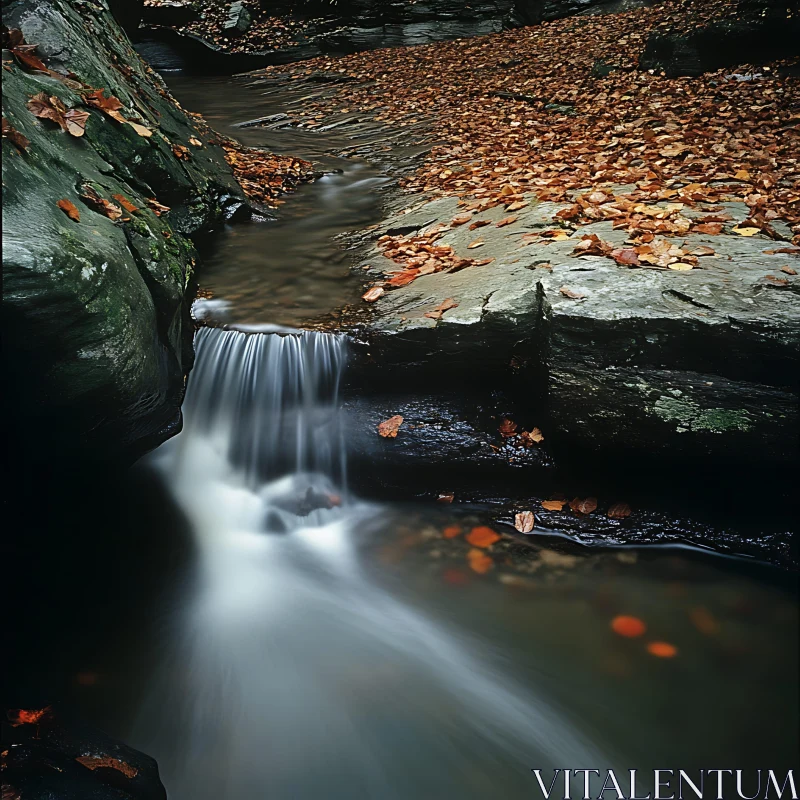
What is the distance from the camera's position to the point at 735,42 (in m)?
7.92

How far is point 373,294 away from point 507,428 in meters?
1.45

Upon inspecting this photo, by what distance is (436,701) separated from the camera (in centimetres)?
279

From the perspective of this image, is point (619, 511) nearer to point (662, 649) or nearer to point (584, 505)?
point (584, 505)

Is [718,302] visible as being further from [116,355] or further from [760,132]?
[760,132]

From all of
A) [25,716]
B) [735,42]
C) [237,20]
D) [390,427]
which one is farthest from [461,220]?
[237,20]

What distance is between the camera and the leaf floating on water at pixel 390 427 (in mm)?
3877

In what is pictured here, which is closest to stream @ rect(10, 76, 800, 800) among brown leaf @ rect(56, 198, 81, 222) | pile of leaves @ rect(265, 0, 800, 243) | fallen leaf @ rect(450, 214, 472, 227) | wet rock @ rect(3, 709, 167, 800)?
wet rock @ rect(3, 709, 167, 800)

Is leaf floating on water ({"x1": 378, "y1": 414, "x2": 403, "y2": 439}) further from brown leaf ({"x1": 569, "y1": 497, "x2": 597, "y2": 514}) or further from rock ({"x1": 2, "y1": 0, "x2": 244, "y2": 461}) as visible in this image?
rock ({"x1": 2, "y1": 0, "x2": 244, "y2": 461})

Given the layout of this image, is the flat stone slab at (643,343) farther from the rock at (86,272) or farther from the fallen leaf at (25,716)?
the fallen leaf at (25,716)

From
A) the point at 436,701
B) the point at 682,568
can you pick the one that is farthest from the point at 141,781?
the point at 682,568

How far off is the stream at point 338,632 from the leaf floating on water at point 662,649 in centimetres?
2

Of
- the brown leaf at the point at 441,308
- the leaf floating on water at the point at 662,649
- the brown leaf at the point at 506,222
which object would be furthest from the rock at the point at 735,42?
the leaf floating on water at the point at 662,649

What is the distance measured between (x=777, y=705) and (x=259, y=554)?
8.80 feet

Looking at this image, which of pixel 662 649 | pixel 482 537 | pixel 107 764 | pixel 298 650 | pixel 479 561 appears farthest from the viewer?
pixel 482 537
